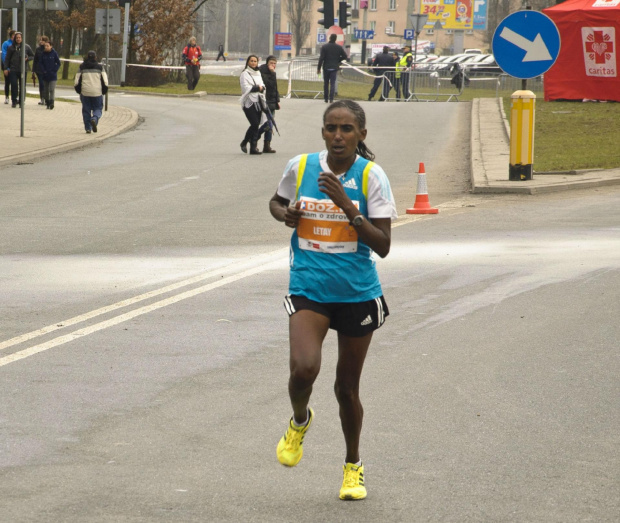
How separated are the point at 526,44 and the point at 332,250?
1229 centimetres

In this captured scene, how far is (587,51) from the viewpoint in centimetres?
3152

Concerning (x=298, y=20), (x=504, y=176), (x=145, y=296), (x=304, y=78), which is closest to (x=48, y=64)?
(x=304, y=78)

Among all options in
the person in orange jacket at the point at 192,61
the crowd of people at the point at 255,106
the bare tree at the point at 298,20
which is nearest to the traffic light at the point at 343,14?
the person in orange jacket at the point at 192,61

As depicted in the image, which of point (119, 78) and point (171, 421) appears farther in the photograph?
point (119, 78)

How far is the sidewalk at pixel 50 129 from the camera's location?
21058 millimetres

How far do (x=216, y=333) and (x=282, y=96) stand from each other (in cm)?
3291

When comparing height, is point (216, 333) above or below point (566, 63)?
below

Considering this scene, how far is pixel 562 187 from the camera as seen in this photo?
16.2 m

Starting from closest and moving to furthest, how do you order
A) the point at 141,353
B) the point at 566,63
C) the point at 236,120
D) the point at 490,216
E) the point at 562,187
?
the point at 141,353 < the point at 490,216 < the point at 562,187 < the point at 236,120 < the point at 566,63

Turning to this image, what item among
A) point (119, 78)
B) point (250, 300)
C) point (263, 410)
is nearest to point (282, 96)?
point (119, 78)

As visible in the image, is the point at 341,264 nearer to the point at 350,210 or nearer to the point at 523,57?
the point at 350,210

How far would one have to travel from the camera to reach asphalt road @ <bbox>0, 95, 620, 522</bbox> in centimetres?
459

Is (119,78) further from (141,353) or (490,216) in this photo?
(141,353)

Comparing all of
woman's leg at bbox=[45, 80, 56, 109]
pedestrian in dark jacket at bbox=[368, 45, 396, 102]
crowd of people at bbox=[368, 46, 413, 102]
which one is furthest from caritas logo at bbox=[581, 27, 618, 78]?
woman's leg at bbox=[45, 80, 56, 109]
